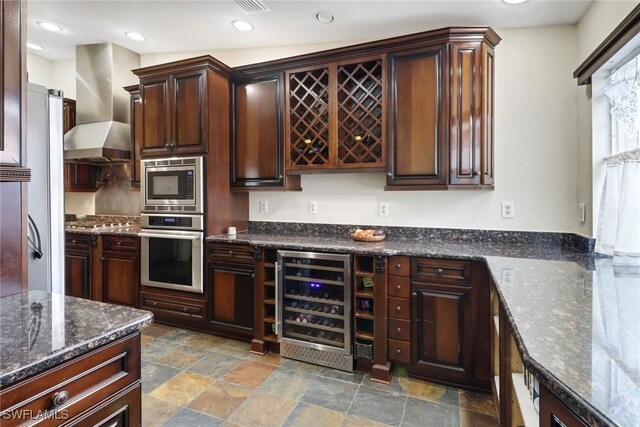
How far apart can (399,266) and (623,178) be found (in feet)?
4.37

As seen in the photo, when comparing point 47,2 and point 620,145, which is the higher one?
point 47,2

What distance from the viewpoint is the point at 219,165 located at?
3.06 metres

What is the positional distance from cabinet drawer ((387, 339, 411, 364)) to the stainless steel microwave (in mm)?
1918

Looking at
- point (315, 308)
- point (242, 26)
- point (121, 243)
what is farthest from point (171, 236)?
point (242, 26)

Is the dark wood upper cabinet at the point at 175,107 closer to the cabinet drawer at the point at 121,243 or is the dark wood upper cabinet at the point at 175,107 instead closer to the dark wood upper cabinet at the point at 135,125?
the dark wood upper cabinet at the point at 135,125

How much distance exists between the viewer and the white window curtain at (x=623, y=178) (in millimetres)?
1744

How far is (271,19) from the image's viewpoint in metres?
2.76

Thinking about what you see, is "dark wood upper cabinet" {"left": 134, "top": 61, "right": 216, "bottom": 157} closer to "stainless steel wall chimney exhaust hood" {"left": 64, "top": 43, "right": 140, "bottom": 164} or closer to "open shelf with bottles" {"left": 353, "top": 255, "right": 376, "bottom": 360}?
"stainless steel wall chimney exhaust hood" {"left": 64, "top": 43, "right": 140, "bottom": 164}

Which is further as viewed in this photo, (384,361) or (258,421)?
(384,361)

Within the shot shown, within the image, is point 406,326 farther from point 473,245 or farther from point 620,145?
point 620,145

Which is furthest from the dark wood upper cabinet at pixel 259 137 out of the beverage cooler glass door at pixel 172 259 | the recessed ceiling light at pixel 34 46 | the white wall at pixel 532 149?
the recessed ceiling light at pixel 34 46

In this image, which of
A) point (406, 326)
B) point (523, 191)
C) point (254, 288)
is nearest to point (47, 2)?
point (254, 288)

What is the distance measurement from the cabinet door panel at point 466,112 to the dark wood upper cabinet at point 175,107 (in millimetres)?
2019

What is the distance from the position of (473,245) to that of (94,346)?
243cm
